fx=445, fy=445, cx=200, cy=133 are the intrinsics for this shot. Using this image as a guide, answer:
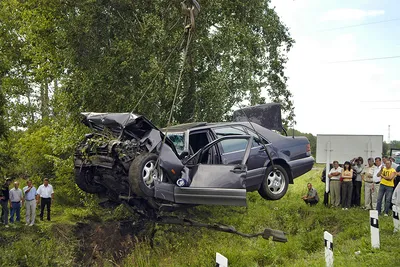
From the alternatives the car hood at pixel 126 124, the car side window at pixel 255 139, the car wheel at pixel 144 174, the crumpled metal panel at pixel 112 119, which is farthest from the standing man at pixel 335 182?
the crumpled metal panel at pixel 112 119

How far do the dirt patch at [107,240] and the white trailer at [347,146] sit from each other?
649cm

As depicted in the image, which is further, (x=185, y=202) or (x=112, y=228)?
(x=112, y=228)

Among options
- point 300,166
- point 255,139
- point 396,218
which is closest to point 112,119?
point 255,139

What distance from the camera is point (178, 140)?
26.7 feet

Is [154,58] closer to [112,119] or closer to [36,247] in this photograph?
[36,247]

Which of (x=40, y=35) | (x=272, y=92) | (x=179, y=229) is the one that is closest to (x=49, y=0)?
(x=40, y=35)

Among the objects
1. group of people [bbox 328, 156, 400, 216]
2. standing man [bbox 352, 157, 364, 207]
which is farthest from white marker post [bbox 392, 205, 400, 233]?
standing man [bbox 352, 157, 364, 207]

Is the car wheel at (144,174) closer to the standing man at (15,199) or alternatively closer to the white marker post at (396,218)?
the white marker post at (396,218)

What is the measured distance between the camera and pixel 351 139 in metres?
15.0

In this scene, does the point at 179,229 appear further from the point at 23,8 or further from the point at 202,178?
the point at 23,8

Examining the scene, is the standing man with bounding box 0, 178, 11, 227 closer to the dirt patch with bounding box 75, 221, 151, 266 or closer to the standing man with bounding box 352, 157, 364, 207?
the dirt patch with bounding box 75, 221, 151, 266

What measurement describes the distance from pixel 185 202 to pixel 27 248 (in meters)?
5.99

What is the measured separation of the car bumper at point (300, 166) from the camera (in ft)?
29.6

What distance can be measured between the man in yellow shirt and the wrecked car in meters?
4.17
